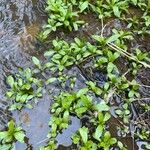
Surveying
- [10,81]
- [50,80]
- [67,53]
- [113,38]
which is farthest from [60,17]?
[10,81]

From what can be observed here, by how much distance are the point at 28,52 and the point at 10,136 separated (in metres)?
1.48

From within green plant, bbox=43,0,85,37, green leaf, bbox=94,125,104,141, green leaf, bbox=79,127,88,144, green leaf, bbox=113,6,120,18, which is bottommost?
green leaf, bbox=94,125,104,141

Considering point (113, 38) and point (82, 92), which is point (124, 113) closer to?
point (82, 92)

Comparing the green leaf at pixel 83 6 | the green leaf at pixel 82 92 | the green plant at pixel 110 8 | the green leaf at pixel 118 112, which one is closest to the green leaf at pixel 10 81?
the green leaf at pixel 82 92

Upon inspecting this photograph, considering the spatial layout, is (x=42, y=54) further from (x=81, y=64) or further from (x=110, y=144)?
(x=110, y=144)

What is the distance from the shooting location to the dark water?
4254mm

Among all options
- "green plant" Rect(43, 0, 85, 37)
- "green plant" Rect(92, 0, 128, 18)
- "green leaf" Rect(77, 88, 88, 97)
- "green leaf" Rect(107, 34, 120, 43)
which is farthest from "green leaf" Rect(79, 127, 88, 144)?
"green plant" Rect(92, 0, 128, 18)

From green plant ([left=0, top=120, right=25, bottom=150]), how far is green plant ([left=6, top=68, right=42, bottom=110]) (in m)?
0.36

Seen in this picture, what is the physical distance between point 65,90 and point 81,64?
53cm

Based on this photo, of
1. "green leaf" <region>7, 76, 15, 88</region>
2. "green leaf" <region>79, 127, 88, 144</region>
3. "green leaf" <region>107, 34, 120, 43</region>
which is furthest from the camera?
"green leaf" <region>107, 34, 120, 43</region>

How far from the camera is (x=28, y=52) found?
16.8ft

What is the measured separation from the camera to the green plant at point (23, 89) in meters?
4.46

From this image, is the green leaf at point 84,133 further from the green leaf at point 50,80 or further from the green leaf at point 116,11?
the green leaf at point 116,11

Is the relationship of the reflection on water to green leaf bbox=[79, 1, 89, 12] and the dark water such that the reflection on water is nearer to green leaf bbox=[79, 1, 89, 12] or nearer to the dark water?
the dark water
